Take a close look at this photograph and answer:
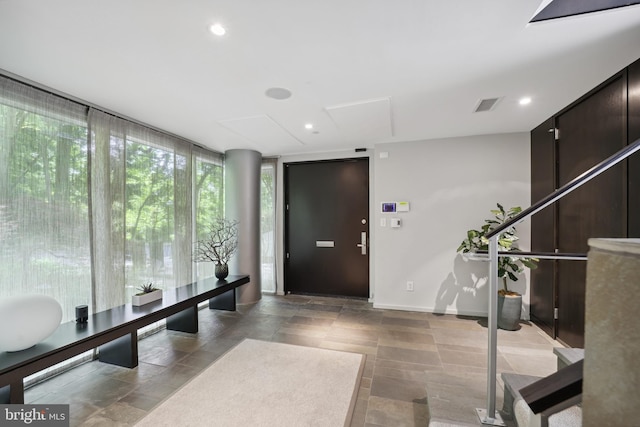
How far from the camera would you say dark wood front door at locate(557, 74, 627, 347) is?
2055 mm

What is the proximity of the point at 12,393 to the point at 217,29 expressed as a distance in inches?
99.8

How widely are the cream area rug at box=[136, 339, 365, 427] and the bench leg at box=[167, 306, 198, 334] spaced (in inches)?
29.9

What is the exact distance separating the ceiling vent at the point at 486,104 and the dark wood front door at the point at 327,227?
185cm

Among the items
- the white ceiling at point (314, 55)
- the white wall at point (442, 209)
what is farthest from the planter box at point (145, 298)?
the white wall at point (442, 209)

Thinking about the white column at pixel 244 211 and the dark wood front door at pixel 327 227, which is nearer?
the white column at pixel 244 211

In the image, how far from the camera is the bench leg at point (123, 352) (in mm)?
2426

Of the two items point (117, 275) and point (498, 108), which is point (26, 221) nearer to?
point (117, 275)

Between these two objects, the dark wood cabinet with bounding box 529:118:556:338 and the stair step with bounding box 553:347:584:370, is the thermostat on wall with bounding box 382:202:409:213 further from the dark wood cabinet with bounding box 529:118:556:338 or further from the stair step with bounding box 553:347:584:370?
the stair step with bounding box 553:347:584:370

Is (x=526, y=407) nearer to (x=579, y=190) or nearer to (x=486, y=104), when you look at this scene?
(x=579, y=190)

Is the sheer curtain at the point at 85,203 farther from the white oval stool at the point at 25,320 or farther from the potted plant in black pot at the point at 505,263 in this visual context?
the potted plant in black pot at the point at 505,263

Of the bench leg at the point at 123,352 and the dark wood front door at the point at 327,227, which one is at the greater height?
the dark wood front door at the point at 327,227

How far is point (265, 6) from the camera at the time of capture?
4.59 ft

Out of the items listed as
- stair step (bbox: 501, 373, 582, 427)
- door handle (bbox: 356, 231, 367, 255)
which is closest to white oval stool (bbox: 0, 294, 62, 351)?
stair step (bbox: 501, 373, 582, 427)

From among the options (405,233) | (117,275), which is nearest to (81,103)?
(117,275)
